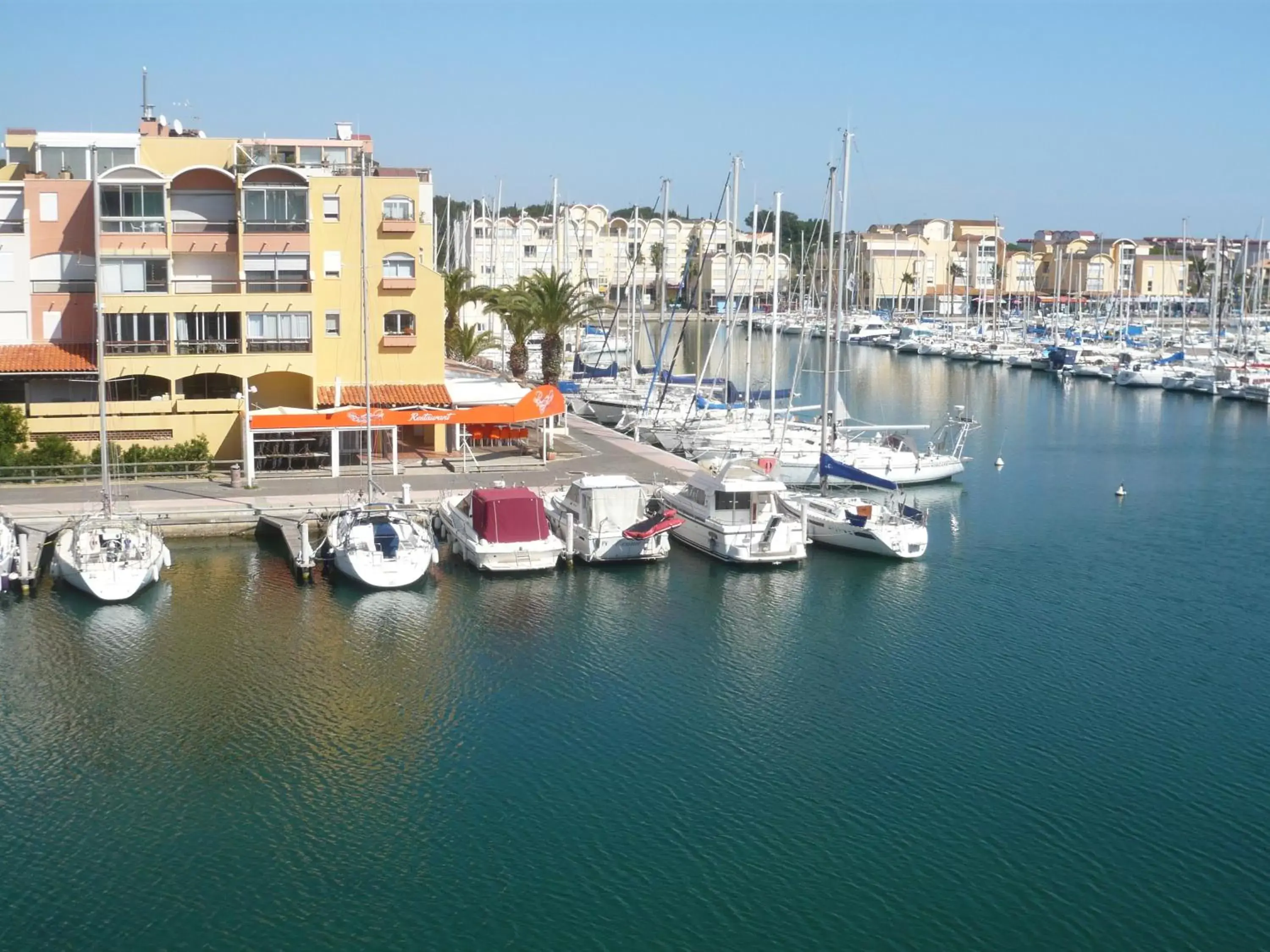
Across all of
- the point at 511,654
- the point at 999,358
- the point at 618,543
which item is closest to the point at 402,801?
the point at 511,654

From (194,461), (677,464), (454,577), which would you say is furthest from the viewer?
(677,464)

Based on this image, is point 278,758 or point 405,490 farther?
point 405,490

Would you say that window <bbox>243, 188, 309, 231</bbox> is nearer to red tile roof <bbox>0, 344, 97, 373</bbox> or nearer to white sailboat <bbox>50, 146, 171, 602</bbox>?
red tile roof <bbox>0, 344, 97, 373</bbox>

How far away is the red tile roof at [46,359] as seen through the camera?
156 ft

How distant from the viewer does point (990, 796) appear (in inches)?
1000

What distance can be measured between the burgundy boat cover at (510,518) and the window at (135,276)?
1665 centimetres

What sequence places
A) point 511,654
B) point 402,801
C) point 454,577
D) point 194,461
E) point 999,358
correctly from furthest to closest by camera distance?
point 999,358 → point 194,461 → point 454,577 → point 511,654 → point 402,801

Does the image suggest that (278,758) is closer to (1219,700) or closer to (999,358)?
(1219,700)

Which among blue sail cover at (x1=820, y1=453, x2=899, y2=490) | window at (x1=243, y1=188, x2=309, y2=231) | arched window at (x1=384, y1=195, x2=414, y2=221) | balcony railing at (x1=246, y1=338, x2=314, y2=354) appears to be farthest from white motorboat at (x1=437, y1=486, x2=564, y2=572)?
arched window at (x1=384, y1=195, x2=414, y2=221)

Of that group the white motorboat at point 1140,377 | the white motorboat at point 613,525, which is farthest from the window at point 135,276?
the white motorboat at point 1140,377

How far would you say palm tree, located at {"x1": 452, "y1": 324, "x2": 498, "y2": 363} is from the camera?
73625mm

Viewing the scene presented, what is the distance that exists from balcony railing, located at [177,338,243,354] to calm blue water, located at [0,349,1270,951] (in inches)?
383

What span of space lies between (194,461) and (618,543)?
1554 centimetres

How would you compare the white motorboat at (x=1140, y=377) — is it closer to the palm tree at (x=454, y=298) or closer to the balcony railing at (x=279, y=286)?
the palm tree at (x=454, y=298)
